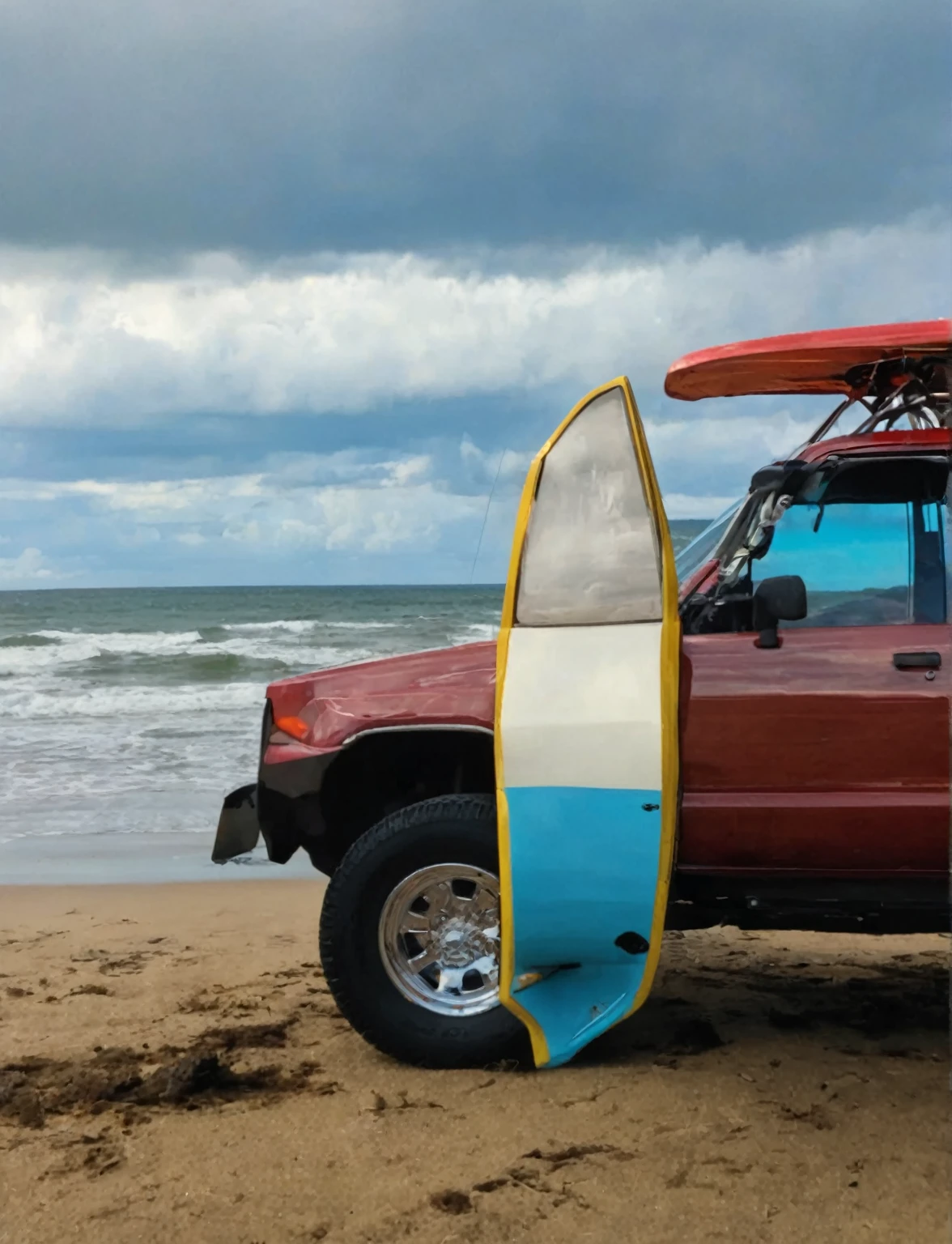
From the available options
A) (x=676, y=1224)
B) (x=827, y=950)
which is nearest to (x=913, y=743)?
(x=676, y=1224)

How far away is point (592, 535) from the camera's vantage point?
4.08 m

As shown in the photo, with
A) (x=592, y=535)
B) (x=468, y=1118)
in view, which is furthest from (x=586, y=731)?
(x=468, y=1118)

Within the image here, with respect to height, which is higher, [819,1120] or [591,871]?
[591,871]

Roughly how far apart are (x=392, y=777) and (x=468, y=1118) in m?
1.32

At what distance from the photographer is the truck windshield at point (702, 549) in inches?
173

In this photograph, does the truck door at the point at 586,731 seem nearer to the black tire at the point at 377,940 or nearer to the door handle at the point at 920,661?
the black tire at the point at 377,940

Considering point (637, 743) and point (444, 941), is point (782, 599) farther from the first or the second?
point (444, 941)

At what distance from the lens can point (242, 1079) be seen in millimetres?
4117

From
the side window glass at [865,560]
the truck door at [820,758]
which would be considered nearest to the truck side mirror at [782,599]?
the truck door at [820,758]

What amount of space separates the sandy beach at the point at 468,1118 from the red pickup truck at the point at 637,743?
1.16ft

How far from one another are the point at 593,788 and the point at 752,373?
5.79ft

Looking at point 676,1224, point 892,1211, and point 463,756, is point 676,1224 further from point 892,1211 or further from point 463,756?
point 463,756

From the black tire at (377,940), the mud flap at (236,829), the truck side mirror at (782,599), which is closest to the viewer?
the truck side mirror at (782,599)

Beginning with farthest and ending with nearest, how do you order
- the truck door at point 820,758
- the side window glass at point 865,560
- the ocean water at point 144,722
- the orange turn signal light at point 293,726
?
the ocean water at point 144,722, the orange turn signal light at point 293,726, the side window glass at point 865,560, the truck door at point 820,758
